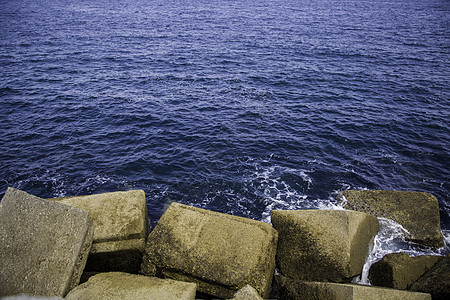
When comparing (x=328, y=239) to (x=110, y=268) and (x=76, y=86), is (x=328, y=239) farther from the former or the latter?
(x=76, y=86)

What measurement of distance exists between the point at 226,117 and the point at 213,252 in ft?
43.7

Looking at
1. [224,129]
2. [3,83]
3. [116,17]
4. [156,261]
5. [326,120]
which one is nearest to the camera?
[156,261]

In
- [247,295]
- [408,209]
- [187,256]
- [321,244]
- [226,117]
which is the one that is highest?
[247,295]

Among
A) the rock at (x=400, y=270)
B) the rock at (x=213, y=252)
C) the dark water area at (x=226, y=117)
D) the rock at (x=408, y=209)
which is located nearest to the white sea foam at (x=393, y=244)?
the rock at (x=408, y=209)

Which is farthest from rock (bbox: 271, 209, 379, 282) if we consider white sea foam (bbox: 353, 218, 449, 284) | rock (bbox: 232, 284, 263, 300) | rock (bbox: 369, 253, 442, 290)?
rock (bbox: 232, 284, 263, 300)

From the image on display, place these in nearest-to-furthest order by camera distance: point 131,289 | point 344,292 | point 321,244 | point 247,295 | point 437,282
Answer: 1. point 247,295
2. point 131,289
3. point 344,292
4. point 437,282
5. point 321,244

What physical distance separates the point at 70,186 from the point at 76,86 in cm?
1315

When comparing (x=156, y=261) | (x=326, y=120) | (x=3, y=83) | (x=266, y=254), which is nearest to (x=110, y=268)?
(x=156, y=261)

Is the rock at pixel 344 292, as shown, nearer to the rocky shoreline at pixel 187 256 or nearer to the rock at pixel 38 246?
the rocky shoreline at pixel 187 256

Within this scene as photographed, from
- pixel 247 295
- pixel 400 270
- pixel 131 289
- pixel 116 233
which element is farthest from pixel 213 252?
pixel 400 270

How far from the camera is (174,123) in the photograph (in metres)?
18.8

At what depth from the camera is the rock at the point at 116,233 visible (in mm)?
7281

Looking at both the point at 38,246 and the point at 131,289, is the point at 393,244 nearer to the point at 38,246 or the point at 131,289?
the point at 131,289

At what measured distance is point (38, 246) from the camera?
603 cm
